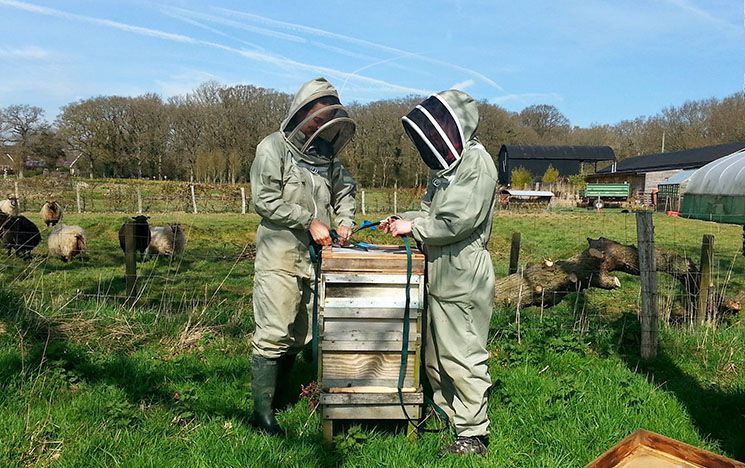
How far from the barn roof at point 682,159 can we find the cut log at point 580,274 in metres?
40.2

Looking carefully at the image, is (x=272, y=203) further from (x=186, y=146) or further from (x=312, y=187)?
(x=186, y=146)

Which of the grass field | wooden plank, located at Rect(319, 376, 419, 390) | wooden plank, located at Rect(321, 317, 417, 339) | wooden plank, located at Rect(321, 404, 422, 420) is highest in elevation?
wooden plank, located at Rect(321, 317, 417, 339)

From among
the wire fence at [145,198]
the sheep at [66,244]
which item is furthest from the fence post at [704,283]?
the wire fence at [145,198]

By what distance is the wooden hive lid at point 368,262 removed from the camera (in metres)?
3.20

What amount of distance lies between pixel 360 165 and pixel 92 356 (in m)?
42.0

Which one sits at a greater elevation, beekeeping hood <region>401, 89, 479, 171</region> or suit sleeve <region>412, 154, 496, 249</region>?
beekeeping hood <region>401, 89, 479, 171</region>

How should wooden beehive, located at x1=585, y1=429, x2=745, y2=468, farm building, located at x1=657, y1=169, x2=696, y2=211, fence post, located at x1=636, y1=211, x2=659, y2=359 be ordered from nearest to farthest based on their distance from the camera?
wooden beehive, located at x1=585, y1=429, x2=745, y2=468, fence post, located at x1=636, y1=211, x2=659, y2=359, farm building, located at x1=657, y1=169, x2=696, y2=211

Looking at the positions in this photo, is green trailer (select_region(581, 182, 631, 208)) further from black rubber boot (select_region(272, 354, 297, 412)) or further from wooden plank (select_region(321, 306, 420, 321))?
wooden plank (select_region(321, 306, 420, 321))

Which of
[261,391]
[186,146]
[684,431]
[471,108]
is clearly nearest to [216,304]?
[261,391]

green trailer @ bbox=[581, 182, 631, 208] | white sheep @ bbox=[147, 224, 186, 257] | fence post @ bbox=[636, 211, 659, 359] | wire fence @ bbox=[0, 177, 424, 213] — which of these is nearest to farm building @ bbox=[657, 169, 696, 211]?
green trailer @ bbox=[581, 182, 631, 208]

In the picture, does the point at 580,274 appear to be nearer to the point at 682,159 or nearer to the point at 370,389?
the point at 370,389

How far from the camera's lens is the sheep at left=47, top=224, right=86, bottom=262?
11.7 m

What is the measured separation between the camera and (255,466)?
3.07 meters

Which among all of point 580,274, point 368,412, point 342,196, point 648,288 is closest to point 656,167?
point 580,274
